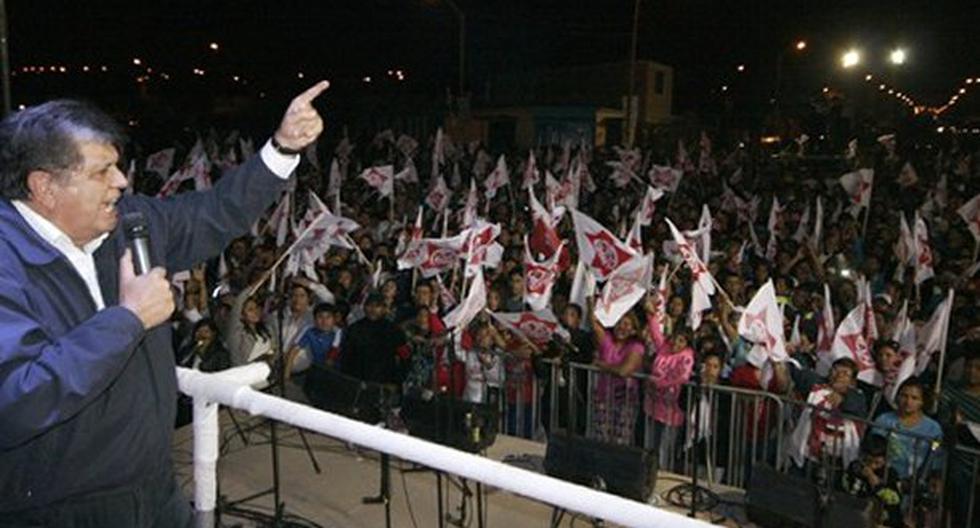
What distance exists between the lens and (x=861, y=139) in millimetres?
32562

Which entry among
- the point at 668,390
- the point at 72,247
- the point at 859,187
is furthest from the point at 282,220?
the point at 72,247

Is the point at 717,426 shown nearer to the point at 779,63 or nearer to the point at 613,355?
the point at 613,355

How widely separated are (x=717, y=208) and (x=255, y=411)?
1464 cm

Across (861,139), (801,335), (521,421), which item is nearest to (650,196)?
(801,335)

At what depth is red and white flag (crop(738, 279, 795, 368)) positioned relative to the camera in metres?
7.23

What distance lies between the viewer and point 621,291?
26.3ft

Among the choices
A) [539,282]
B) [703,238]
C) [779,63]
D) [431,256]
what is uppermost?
[779,63]

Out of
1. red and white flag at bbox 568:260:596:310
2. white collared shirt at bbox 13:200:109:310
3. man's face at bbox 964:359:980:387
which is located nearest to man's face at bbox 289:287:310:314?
red and white flag at bbox 568:260:596:310

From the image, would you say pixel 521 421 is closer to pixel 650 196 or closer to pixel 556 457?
pixel 556 457

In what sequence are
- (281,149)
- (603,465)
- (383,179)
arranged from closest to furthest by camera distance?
(281,149) < (603,465) < (383,179)

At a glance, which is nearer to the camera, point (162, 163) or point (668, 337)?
point (668, 337)

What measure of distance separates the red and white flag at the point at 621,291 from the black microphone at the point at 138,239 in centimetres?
595

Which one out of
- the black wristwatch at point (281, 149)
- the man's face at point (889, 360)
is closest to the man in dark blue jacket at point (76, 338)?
the black wristwatch at point (281, 149)

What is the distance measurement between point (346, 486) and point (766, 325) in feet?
12.6
